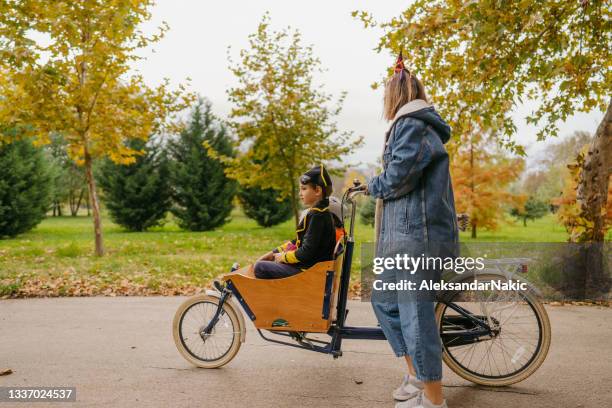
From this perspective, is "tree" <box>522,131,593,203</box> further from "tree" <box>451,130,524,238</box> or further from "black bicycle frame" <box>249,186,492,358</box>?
"black bicycle frame" <box>249,186,492,358</box>

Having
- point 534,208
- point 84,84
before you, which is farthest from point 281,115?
point 534,208

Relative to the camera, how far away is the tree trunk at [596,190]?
666 cm

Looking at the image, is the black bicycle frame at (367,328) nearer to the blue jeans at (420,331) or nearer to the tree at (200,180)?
the blue jeans at (420,331)

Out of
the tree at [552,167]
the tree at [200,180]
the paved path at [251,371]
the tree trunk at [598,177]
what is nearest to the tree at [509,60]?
the tree trunk at [598,177]

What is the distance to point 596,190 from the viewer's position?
6777mm

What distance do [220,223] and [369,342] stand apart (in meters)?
20.6

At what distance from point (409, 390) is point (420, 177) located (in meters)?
1.42

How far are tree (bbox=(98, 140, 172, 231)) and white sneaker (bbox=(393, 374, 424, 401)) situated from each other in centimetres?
2218

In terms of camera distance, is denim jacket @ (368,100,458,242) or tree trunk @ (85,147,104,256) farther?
tree trunk @ (85,147,104,256)

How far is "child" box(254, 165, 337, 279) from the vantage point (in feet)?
11.4

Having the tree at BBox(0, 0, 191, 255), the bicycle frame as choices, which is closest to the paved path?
the bicycle frame

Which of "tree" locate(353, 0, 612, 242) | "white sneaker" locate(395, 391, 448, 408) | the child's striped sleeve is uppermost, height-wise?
"tree" locate(353, 0, 612, 242)

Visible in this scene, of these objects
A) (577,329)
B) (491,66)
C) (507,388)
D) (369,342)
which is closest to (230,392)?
(369,342)

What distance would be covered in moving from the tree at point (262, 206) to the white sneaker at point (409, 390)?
21.9m
